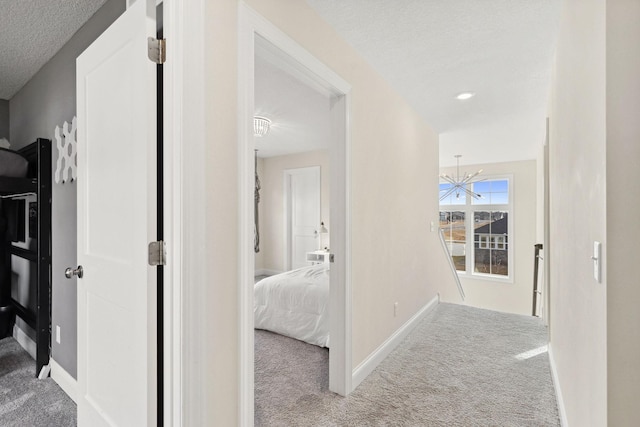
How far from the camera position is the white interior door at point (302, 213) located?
611 cm

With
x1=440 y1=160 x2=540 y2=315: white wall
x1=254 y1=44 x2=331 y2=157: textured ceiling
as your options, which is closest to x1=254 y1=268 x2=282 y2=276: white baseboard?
x1=254 y1=44 x2=331 y2=157: textured ceiling

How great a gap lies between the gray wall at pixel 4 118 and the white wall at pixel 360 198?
348cm

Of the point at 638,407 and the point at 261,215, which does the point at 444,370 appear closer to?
the point at 638,407

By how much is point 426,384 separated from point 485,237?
5838mm

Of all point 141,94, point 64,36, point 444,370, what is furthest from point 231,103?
point 444,370

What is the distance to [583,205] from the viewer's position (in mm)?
1293

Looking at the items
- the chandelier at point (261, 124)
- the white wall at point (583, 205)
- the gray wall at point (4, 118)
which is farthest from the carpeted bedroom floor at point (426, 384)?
the gray wall at point (4, 118)

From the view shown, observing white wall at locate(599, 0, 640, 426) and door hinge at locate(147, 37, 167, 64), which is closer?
white wall at locate(599, 0, 640, 426)

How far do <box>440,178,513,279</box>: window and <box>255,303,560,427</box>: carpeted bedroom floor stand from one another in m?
4.09

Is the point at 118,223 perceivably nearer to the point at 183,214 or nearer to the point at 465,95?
the point at 183,214

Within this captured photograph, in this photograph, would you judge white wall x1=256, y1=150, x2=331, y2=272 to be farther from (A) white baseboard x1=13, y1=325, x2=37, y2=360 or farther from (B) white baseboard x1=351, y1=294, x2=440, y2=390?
(A) white baseboard x1=13, y1=325, x2=37, y2=360

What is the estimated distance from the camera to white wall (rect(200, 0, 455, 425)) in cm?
120

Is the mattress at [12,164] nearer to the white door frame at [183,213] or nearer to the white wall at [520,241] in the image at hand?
the white door frame at [183,213]

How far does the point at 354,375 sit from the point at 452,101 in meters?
2.76
